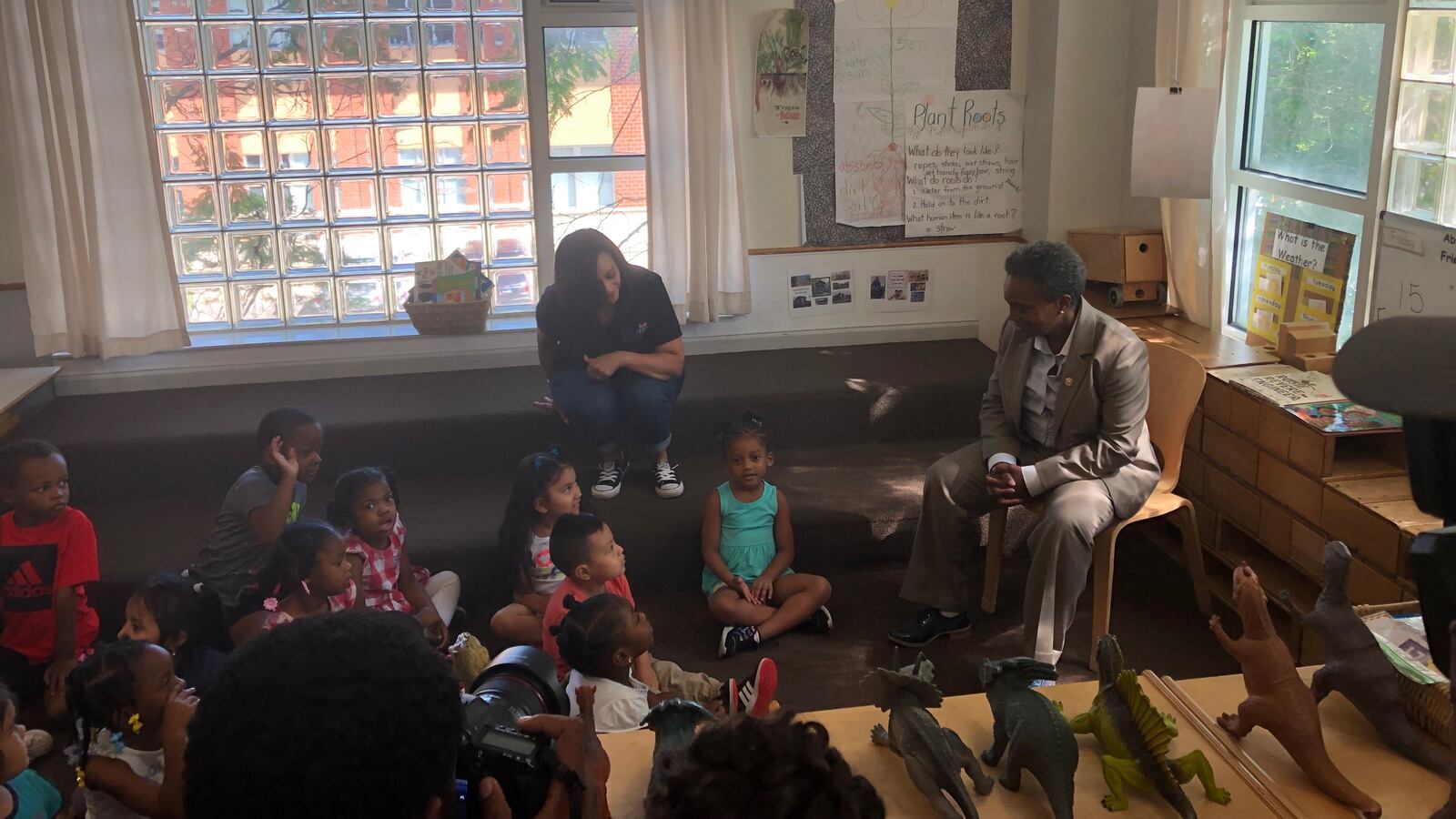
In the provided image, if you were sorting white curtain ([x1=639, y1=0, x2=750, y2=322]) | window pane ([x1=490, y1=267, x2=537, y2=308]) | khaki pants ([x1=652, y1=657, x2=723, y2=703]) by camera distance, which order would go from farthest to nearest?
window pane ([x1=490, y1=267, x2=537, y2=308])
white curtain ([x1=639, y1=0, x2=750, y2=322])
khaki pants ([x1=652, y1=657, x2=723, y2=703])

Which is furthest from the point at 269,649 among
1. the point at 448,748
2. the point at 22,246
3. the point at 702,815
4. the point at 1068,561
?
the point at 22,246

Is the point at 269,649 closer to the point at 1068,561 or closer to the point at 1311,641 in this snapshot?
the point at 1068,561

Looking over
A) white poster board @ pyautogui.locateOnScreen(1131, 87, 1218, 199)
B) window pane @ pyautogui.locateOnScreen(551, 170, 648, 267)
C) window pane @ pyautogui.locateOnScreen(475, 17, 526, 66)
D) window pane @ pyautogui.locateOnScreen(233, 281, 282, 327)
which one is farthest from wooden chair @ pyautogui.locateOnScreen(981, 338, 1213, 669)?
window pane @ pyautogui.locateOnScreen(233, 281, 282, 327)

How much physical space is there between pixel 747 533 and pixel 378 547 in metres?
1.03

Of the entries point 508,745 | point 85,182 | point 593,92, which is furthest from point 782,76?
point 508,745

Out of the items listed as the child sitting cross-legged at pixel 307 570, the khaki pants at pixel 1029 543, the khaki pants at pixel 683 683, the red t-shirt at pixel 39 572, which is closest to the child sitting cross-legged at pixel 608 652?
the khaki pants at pixel 683 683

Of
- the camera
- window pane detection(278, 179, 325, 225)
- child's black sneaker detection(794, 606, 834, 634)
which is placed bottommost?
child's black sneaker detection(794, 606, 834, 634)

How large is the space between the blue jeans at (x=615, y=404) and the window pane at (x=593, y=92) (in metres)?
1.15

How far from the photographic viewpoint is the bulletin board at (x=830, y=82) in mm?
4633

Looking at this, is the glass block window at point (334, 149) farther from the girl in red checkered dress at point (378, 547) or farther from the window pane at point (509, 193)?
the girl in red checkered dress at point (378, 547)

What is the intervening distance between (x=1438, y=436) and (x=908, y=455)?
3343mm

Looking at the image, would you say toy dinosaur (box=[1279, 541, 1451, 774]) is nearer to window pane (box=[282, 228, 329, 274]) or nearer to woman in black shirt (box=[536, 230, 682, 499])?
woman in black shirt (box=[536, 230, 682, 499])

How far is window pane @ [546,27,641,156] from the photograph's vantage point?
15.0ft

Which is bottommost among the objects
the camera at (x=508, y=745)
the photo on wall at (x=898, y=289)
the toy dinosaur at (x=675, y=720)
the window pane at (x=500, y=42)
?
the toy dinosaur at (x=675, y=720)
